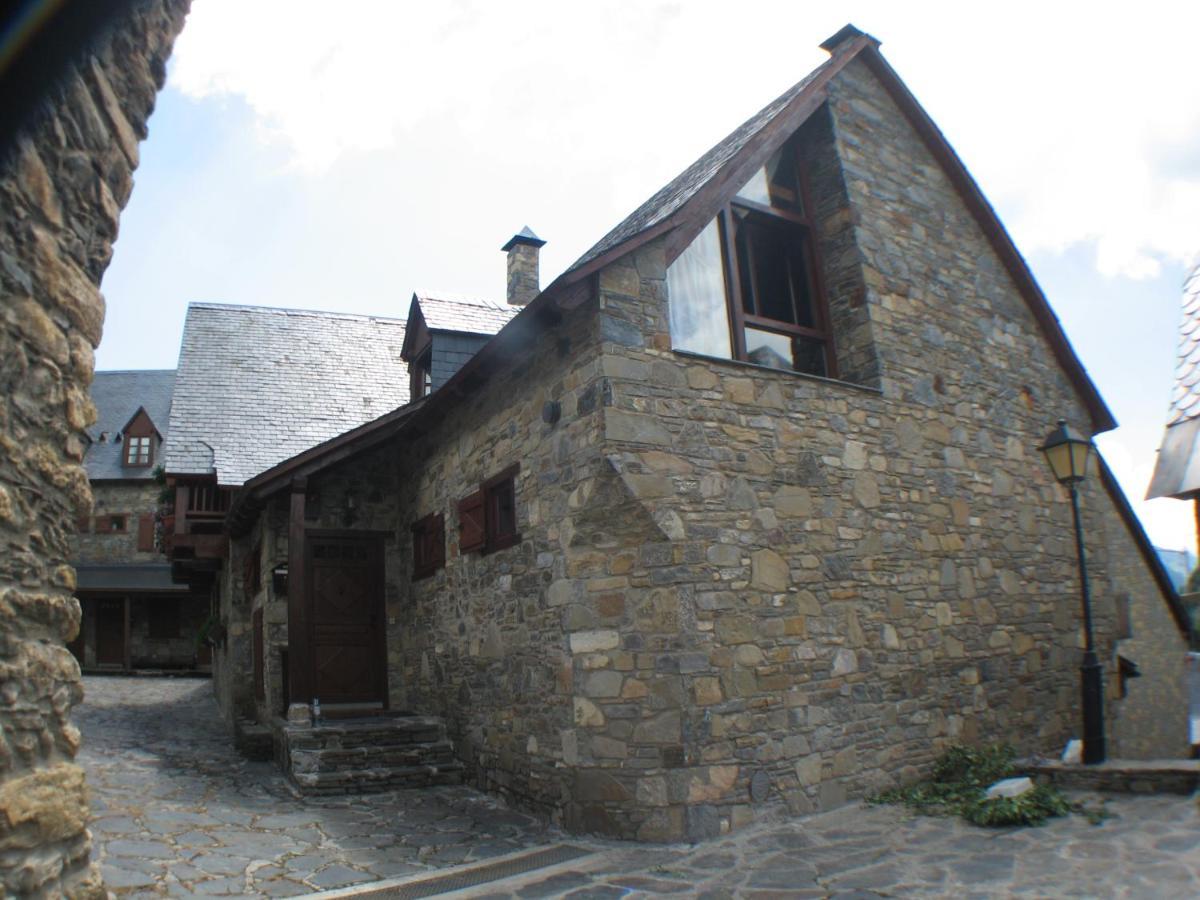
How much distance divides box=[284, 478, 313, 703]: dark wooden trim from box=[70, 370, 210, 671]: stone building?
17793 mm

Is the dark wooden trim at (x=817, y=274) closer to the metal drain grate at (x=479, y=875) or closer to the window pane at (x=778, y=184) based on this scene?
the window pane at (x=778, y=184)

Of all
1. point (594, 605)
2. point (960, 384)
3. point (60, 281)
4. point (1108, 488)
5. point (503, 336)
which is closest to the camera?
point (60, 281)

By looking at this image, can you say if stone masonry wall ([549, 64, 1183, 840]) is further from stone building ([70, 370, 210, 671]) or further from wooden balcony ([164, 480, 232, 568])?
stone building ([70, 370, 210, 671])

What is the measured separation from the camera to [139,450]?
91.4 feet

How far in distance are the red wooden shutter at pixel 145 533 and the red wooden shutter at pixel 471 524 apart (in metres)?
21.8

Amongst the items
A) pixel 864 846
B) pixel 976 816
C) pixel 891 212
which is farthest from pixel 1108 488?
pixel 864 846

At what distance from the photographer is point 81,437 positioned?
10.1 ft

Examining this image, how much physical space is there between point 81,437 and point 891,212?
826 cm

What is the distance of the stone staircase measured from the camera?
27.7 ft

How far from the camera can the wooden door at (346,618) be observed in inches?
416

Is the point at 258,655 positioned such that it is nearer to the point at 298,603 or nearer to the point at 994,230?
the point at 298,603

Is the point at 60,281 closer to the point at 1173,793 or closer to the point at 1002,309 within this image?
the point at 1173,793

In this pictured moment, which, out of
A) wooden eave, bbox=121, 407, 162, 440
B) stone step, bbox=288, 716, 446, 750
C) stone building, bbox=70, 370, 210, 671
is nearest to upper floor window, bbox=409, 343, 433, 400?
stone step, bbox=288, 716, 446, 750

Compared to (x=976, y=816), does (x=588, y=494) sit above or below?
above
